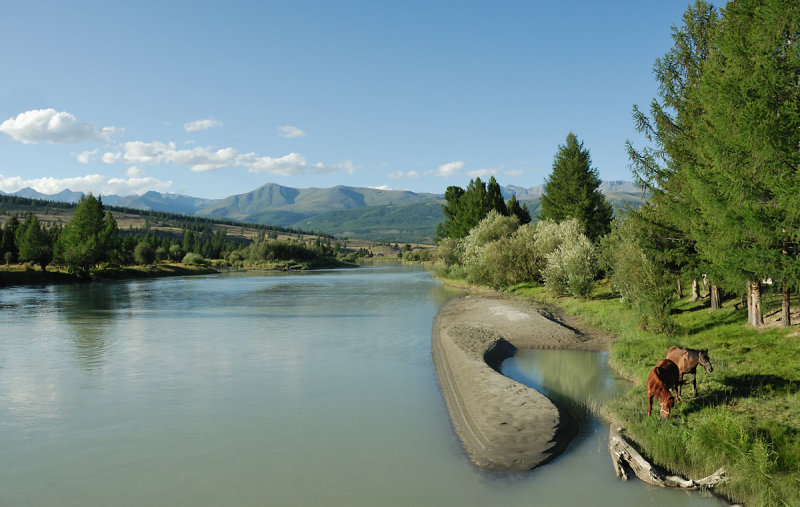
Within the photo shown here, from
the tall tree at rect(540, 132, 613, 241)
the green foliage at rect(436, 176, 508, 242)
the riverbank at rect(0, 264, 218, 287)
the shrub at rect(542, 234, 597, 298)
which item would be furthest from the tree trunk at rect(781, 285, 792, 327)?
the riverbank at rect(0, 264, 218, 287)

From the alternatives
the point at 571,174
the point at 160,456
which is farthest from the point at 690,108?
the point at 571,174

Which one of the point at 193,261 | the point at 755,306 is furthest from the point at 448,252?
the point at 193,261

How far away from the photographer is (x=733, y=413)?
14.8 meters

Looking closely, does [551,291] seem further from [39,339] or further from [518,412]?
[39,339]

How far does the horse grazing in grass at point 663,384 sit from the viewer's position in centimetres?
1519

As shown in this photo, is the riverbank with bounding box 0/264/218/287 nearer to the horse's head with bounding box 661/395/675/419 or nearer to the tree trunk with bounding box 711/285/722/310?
the tree trunk with bounding box 711/285/722/310

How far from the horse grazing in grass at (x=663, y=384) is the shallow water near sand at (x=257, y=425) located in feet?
6.25

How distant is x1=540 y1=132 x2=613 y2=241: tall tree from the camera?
2557 inches

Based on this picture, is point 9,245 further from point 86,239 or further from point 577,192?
point 577,192

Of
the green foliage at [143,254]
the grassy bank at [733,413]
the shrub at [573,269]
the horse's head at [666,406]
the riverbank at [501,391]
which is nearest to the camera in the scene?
the grassy bank at [733,413]

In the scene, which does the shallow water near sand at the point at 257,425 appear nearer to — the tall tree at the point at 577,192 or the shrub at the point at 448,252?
the tall tree at the point at 577,192

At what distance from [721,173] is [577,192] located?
47.7 meters

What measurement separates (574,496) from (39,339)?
36.2 m

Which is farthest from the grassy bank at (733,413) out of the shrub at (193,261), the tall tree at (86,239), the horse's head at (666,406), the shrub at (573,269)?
the shrub at (193,261)
